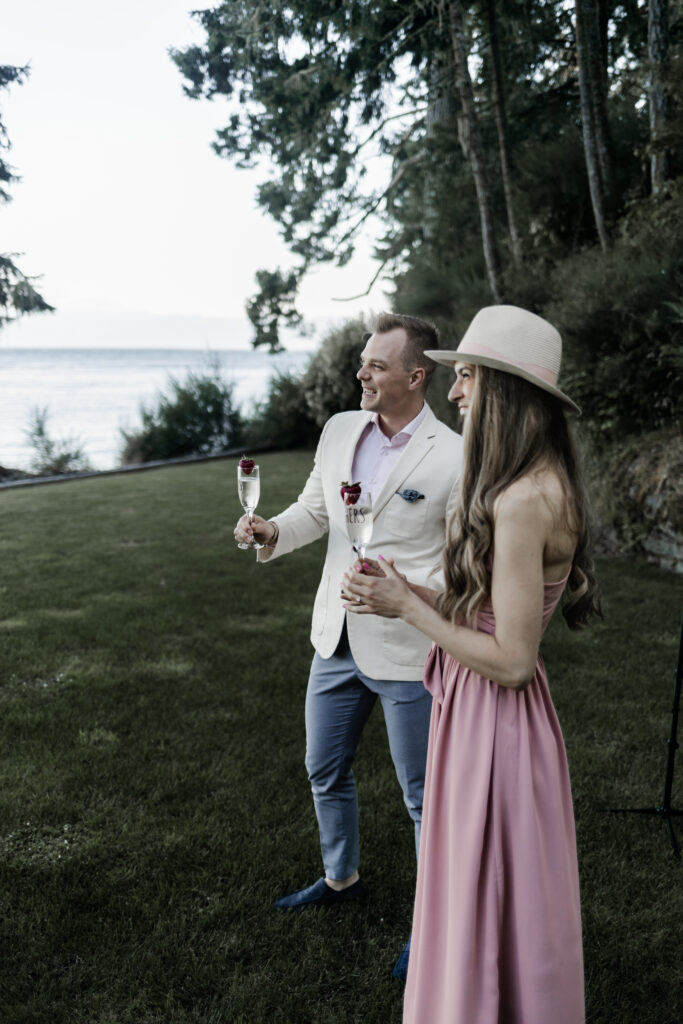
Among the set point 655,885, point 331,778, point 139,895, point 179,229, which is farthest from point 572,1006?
point 179,229

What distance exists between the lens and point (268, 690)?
17.8 feet

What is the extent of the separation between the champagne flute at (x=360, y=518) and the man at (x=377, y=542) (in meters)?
0.42

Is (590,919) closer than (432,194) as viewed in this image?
Yes

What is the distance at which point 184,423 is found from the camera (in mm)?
19000

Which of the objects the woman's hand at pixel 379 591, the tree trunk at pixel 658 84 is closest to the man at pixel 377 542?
the woman's hand at pixel 379 591

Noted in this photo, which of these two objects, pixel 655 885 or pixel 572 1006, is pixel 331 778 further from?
pixel 655 885

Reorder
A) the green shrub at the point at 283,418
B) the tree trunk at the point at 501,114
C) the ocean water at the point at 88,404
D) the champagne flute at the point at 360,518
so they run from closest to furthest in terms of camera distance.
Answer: the champagne flute at the point at 360,518, the tree trunk at the point at 501,114, the green shrub at the point at 283,418, the ocean water at the point at 88,404

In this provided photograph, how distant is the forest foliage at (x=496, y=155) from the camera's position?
8.72m

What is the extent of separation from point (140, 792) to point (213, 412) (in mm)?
15759

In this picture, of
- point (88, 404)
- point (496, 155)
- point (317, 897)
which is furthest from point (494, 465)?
point (88, 404)

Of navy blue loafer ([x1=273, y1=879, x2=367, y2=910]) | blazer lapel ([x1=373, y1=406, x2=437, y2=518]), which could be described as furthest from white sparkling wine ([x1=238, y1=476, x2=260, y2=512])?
navy blue loafer ([x1=273, y1=879, x2=367, y2=910])

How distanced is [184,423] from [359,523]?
17318mm

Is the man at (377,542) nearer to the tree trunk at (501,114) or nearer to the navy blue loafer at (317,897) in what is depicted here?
the navy blue loafer at (317,897)

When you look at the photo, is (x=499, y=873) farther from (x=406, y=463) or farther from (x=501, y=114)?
(x=501, y=114)
